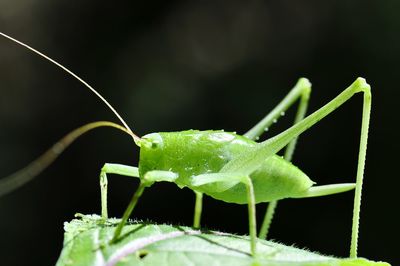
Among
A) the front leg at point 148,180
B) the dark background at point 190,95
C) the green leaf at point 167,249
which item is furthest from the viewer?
the dark background at point 190,95

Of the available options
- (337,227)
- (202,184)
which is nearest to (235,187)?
(202,184)

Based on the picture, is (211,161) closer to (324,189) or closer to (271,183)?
(271,183)

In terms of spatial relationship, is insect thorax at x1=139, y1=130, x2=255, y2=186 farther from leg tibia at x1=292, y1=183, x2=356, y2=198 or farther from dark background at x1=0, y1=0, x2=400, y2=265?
dark background at x1=0, y1=0, x2=400, y2=265

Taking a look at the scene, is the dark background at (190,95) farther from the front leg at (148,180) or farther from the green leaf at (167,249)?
the green leaf at (167,249)

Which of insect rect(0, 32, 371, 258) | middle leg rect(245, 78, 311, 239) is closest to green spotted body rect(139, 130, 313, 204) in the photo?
insect rect(0, 32, 371, 258)

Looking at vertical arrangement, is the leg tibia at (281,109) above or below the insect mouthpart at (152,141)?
above

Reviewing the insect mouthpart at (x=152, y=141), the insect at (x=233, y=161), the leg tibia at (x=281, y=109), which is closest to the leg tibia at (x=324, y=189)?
the insect at (x=233, y=161)
